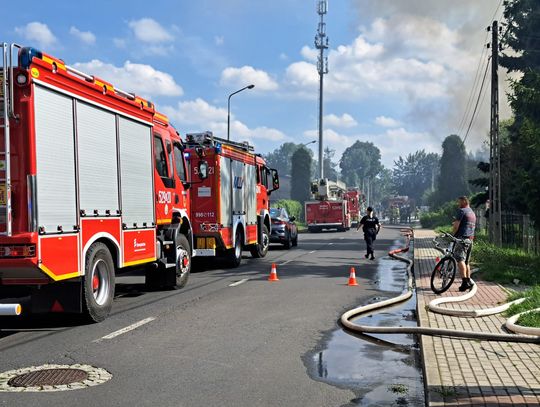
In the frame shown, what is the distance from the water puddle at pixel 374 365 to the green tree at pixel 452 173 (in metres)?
85.2

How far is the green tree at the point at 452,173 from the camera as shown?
299 feet

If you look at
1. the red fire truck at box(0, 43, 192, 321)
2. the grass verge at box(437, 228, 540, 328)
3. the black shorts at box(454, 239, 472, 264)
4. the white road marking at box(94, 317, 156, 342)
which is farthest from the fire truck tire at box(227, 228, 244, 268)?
the white road marking at box(94, 317, 156, 342)

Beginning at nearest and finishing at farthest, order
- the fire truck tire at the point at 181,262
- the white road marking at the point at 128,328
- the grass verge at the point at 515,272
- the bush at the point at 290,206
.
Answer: the white road marking at the point at 128,328
the grass verge at the point at 515,272
the fire truck tire at the point at 181,262
the bush at the point at 290,206

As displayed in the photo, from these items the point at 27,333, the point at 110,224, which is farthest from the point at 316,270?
the point at 27,333

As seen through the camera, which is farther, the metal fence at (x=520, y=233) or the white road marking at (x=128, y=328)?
the metal fence at (x=520, y=233)

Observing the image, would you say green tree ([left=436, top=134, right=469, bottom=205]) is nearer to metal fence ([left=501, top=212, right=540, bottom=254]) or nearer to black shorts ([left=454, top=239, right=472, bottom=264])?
metal fence ([left=501, top=212, right=540, bottom=254])

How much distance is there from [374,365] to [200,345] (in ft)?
6.74

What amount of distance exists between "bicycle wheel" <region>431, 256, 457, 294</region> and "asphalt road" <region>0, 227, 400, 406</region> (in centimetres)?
130

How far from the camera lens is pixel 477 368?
6016mm

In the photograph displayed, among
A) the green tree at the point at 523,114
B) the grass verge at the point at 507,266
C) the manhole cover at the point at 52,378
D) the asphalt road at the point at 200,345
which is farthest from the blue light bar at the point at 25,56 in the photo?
the green tree at the point at 523,114

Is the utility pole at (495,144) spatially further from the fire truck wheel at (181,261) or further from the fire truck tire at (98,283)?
the fire truck tire at (98,283)

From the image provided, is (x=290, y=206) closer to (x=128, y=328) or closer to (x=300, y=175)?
(x=300, y=175)

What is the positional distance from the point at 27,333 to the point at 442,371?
5190mm

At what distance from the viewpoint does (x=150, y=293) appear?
1204cm
